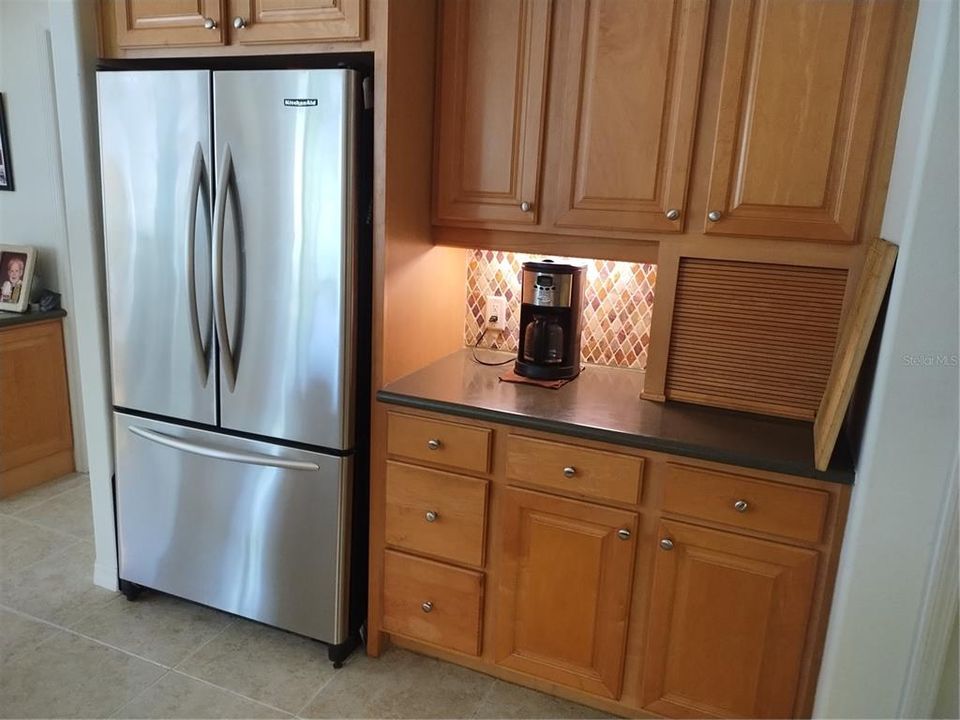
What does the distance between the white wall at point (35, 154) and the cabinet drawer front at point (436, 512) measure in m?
1.99

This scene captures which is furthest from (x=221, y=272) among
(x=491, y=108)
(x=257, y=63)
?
(x=491, y=108)

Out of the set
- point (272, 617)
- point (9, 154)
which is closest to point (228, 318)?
point (272, 617)

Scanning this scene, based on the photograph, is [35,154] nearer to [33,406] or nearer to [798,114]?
[33,406]

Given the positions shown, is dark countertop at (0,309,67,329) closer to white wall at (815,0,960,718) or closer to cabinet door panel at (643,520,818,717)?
cabinet door panel at (643,520,818,717)

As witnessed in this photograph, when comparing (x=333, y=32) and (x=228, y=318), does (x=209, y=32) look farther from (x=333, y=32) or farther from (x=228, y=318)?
(x=228, y=318)

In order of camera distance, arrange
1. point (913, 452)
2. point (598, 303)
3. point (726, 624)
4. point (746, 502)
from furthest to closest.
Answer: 1. point (598, 303)
2. point (726, 624)
3. point (746, 502)
4. point (913, 452)

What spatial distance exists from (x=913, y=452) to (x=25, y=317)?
11.1 ft

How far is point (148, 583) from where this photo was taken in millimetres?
2479

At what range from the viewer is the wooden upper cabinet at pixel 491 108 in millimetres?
2023

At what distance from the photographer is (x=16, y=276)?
329cm

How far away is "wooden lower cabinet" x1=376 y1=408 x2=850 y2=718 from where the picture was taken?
1770 millimetres

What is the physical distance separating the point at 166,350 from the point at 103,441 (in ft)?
1.77

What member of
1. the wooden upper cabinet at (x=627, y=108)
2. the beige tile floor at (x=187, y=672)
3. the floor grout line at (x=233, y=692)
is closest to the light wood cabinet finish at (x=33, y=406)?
the beige tile floor at (x=187, y=672)

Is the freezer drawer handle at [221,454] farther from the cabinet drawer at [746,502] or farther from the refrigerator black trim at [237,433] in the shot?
the cabinet drawer at [746,502]
